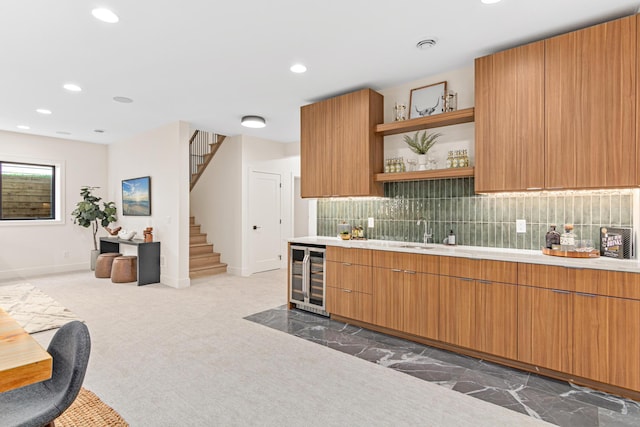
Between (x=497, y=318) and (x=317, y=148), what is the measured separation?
273 cm

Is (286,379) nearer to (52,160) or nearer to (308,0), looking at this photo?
(308,0)

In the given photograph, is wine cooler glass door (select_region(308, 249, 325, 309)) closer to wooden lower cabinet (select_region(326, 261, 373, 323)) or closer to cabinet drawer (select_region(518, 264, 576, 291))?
wooden lower cabinet (select_region(326, 261, 373, 323))

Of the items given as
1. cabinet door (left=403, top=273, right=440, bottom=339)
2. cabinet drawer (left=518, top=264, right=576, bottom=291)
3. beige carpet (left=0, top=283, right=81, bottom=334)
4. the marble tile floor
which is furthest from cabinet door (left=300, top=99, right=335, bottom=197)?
beige carpet (left=0, top=283, right=81, bottom=334)

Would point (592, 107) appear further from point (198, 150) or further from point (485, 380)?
point (198, 150)

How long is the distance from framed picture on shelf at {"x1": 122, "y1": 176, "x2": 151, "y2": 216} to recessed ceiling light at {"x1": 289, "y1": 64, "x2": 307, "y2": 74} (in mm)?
3900

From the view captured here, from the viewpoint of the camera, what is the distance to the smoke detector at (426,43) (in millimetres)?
2926

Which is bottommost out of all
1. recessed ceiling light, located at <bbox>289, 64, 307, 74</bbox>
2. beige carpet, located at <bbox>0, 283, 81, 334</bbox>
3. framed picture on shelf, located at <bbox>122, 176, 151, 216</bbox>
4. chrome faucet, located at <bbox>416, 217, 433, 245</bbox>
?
beige carpet, located at <bbox>0, 283, 81, 334</bbox>

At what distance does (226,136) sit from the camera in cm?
683

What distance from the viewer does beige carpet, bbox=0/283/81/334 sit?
12.4ft

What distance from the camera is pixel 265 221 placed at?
22.6 ft

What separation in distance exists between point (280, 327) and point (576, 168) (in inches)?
122

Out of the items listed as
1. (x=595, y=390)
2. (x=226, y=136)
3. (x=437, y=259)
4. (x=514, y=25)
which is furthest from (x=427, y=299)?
(x=226, y=136)

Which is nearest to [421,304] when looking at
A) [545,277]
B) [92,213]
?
[545,277]

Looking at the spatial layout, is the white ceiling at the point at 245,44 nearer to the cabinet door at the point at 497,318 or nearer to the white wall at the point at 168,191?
the white wall at the point at 168,191
